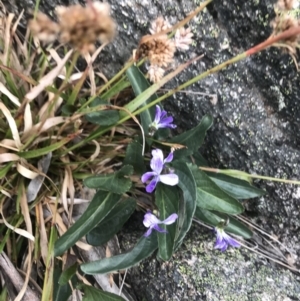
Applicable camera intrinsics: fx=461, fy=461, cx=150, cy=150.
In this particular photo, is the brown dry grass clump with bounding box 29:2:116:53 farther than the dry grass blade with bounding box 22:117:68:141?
No

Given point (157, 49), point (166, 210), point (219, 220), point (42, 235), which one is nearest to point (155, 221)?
point (166, 210)

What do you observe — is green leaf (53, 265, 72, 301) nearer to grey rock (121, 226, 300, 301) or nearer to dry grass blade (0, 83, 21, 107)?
grey rock (121, 226, 300, 301)

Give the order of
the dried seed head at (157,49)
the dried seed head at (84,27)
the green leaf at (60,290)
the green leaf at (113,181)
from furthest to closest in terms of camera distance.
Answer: the green leaf at (60,290) → the green leaf at (113,181) → the dried seed head at (157,49) → the dried seed head at (84,27)

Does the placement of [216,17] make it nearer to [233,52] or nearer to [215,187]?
[233,52]

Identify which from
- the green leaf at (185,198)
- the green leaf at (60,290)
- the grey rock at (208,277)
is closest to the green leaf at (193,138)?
the green leaf at (185,198)

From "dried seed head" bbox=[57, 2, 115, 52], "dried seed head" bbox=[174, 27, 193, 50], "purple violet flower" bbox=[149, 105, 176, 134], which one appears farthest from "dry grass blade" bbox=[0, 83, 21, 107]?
"dried seed head" bbox=[57, 2, 115, 52]

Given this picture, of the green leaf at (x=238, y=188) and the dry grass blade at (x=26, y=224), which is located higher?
the green leaf at (x=238, y=188)

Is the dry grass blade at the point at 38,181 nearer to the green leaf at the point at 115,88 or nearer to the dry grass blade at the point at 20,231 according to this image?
the dry grass blade at the point at 20,231
